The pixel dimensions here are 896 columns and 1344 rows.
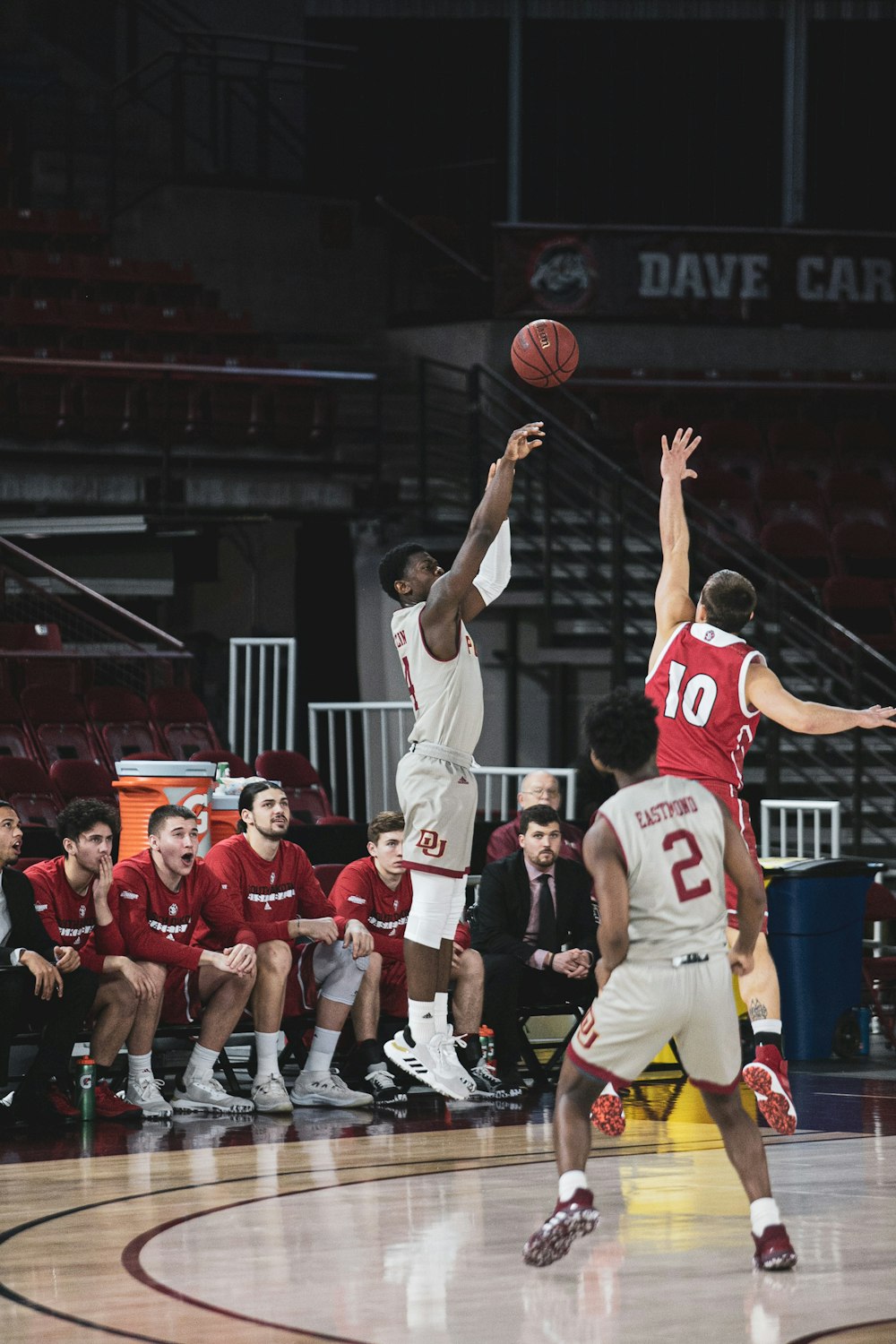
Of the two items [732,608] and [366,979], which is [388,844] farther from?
[732,608]

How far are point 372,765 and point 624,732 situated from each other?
8696 mm

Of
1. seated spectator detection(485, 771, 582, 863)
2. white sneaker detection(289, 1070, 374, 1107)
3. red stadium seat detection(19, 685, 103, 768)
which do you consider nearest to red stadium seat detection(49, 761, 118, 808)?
red stadium seat detection(19, 685, 103, 768)

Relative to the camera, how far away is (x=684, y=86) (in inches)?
773

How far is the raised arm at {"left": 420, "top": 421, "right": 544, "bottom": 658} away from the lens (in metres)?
6.59

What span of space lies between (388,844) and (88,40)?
13.6 m

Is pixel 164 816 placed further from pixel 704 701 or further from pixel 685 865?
pixel 685 865

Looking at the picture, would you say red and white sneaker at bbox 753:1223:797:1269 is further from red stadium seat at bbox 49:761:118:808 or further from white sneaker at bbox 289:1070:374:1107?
red stadium seat at bbox 49:761:118:808

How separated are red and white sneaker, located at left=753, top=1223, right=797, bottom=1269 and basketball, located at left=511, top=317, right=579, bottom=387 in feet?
13.1

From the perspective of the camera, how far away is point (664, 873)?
477 centimetres

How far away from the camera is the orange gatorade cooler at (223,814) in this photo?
9.50m

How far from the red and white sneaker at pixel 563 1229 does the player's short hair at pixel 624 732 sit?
105 cm

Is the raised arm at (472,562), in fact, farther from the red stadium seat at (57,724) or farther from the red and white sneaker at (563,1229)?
the red stadium seat at (57,724)

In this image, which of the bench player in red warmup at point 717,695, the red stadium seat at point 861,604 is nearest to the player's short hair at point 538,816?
the bench player in red warmup at point 717,695

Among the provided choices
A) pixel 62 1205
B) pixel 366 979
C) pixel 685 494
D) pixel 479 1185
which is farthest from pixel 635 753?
pixel 685 494
